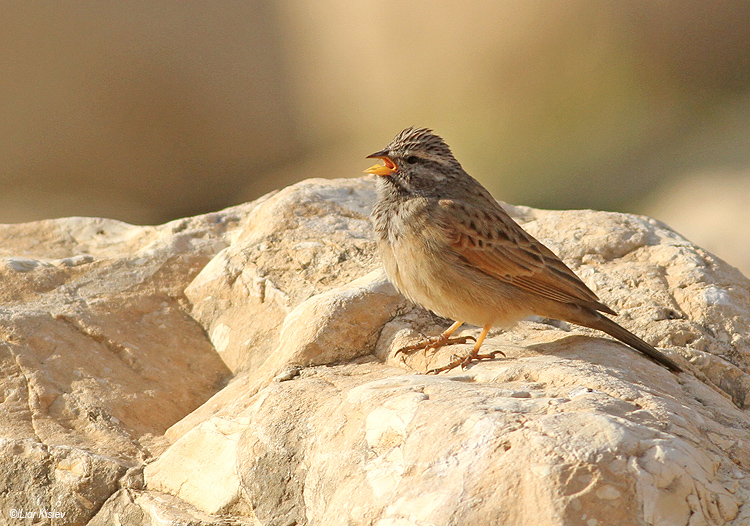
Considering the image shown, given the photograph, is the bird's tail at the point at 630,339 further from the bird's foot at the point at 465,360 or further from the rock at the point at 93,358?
the rock at the point at 93,358

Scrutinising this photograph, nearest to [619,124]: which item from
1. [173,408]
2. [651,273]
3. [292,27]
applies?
[292,27]

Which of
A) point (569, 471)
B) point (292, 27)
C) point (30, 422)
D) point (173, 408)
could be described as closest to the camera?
point (569, 471)

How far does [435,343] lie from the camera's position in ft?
16.1

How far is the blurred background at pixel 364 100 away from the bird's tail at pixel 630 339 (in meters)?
7.92

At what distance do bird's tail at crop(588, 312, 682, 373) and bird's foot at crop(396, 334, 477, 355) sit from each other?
0.80m

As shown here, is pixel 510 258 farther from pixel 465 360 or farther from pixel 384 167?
pixel 384 167

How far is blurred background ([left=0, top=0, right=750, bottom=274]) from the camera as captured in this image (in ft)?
45.9

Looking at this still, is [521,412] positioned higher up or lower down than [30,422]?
lower down

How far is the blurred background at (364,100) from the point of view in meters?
14.0

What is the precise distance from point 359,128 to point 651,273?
12.5m

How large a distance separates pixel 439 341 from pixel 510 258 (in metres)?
0.71

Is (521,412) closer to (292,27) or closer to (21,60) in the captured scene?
(21,60)

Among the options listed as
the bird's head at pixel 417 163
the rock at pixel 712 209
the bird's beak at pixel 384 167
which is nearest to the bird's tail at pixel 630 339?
the bird's head at pixel 417 163

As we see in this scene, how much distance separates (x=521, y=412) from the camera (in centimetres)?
335
